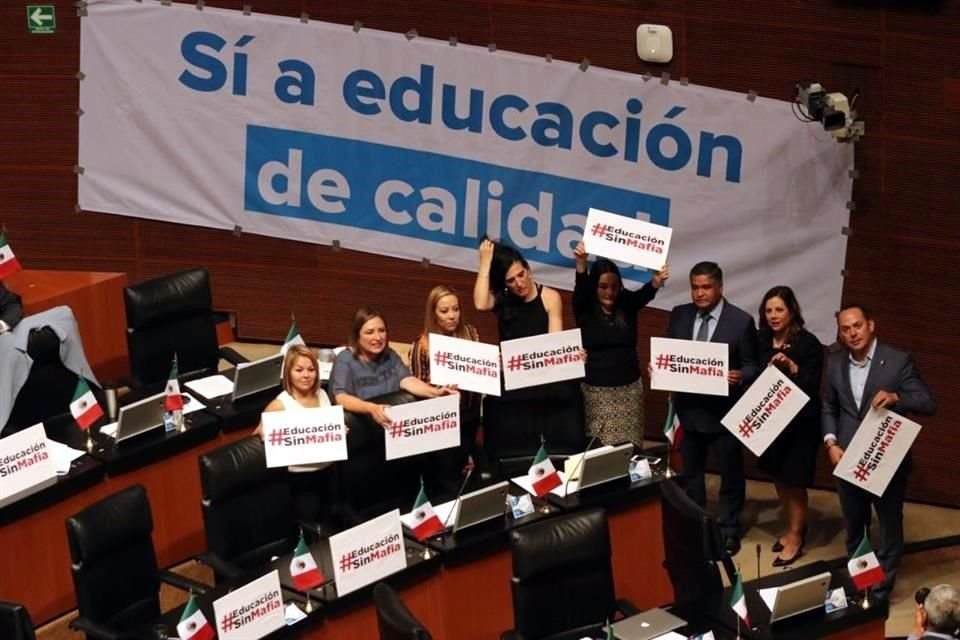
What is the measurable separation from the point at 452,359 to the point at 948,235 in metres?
2.52

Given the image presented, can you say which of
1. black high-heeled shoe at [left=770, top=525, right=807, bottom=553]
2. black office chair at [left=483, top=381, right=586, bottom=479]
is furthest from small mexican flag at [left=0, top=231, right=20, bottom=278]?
black high-heeled shoe at [left=770, top=525, right=807, bottom=553]

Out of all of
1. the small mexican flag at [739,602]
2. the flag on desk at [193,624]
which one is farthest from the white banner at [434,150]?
the flag on desk at [193,624]

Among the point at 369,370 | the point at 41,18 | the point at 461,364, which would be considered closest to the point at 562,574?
the point at 461,364

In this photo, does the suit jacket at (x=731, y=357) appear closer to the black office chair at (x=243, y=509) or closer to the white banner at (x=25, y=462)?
the black office chair at (x=243, y=509)

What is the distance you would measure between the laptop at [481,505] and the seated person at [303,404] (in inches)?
30.1

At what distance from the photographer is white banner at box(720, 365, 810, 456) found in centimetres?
757

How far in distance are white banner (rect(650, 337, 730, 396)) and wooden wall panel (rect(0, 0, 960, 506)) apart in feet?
3.70

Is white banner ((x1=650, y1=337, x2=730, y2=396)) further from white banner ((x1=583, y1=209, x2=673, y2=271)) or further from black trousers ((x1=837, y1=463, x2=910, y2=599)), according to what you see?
black trousers ((x1=837, y1=463, x2=910, y2=599))

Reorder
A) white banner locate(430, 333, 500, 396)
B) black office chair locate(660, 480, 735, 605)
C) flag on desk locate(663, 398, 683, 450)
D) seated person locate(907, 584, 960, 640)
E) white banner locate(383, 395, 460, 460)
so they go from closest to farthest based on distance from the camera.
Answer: seated person locate(907, 584, 960, 640)
black office chair locate(660, 480, 735, 605)
white banner locate(383, 395, 460, 460)
white banner locate(430, 333, 500, 396)
flag on desk locate(663, 398, 683, 450)

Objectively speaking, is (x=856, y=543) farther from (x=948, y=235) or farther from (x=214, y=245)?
(x=214, y=245)

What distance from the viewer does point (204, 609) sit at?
21.0 ft

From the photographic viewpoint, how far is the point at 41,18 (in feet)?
32.2

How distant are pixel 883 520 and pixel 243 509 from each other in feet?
9.30

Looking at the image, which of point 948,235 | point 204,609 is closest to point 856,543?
point 948,235
